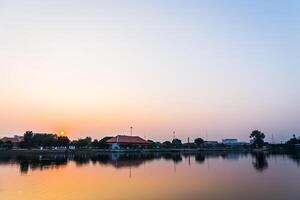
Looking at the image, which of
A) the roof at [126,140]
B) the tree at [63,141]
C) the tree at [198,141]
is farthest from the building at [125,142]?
the tree at [198,141]

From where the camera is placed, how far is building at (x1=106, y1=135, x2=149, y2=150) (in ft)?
299

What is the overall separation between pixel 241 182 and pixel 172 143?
308 ft

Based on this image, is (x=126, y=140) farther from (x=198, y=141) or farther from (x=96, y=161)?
(x=96, y=161)

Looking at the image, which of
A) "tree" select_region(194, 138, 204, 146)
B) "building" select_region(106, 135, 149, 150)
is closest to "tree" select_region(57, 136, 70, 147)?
"building" select_region(106, 135, 149, 150)

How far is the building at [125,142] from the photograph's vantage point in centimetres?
9100

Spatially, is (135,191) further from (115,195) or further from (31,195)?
(31,195)

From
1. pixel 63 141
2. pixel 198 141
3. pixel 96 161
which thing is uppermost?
pixel 198 141

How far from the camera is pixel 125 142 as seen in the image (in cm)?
9419

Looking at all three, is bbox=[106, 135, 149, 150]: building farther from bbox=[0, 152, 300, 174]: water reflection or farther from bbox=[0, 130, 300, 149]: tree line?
bbox=[0, 152, 300, 174]: water reflection

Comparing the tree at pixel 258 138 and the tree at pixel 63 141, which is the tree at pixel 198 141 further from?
the tree at pixel 63 141

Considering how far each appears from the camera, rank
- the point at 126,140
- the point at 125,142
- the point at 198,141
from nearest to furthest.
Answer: the point at 125,142 < the point at 126,140 < the point at 198,141

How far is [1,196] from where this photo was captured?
1759 centimetres

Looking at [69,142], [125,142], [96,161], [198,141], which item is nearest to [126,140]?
[125,142]

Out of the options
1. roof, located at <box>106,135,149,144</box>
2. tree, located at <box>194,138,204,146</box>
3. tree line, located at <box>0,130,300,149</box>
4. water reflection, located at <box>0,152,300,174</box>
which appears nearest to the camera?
water reflection, located at <box>0,152,300,174</box>
